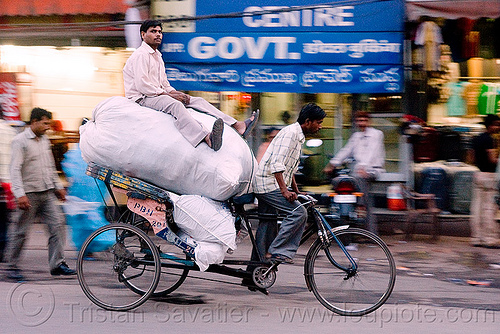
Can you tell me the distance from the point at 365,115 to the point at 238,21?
2.40 meters

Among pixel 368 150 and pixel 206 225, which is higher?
pixel 368 150

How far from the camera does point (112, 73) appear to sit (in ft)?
33.0

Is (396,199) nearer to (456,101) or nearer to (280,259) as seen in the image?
(456,101)

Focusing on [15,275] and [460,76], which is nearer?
[15,275]

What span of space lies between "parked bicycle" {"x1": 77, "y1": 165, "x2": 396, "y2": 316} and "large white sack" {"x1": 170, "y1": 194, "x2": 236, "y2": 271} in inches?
4.3

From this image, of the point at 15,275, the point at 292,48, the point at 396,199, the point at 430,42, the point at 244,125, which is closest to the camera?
the point at 244,125

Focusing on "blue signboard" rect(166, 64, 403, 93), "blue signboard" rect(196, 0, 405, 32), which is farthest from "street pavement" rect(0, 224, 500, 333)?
"blue signboard" rect(196, 0, 405, 32)

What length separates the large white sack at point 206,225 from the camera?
491 cm

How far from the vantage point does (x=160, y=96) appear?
5.25 metres

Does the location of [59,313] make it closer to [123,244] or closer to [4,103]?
[123,244]

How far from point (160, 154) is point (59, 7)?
5837 mm

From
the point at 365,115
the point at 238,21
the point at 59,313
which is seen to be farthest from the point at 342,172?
the point at 59,313

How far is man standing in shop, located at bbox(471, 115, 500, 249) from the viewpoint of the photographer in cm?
790

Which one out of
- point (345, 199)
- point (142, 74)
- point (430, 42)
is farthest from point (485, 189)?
point (142, 74)
